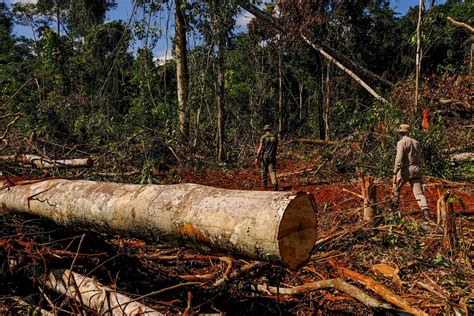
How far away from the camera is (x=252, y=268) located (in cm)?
322

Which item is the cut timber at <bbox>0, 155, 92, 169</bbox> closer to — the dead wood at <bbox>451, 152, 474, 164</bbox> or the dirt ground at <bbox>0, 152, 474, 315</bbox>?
the dirt ground at <bbox>0, 152, 474, 315</bbox>

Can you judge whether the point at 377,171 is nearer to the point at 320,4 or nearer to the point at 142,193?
the point at 142,193

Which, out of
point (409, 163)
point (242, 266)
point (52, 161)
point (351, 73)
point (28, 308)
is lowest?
point (28, 308)

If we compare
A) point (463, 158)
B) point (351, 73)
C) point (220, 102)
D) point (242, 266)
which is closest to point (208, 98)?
point (220, 102)

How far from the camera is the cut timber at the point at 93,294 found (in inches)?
102

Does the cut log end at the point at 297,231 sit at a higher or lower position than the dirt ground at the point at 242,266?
higher

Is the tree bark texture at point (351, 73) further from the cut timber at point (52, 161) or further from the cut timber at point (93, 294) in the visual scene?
the cut timber at point (93, 294)

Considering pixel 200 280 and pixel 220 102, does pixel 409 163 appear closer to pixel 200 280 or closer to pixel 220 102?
pixel 200 280

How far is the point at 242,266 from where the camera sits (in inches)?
135

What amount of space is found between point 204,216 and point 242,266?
4.86 feet

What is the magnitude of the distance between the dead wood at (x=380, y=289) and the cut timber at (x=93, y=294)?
184 centimetres

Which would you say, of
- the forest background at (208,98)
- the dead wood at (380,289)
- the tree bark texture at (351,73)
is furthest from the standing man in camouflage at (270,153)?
the dead wood at (380,289)

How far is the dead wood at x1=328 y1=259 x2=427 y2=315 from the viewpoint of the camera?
9.96 ft

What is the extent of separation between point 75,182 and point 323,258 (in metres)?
2.54
